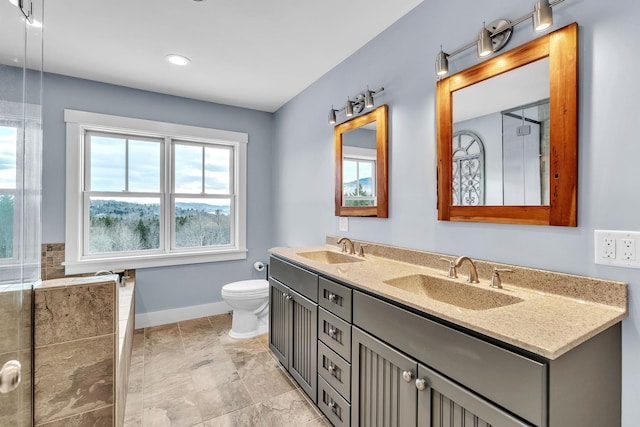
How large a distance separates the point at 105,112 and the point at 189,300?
206 cm

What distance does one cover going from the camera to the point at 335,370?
1.63m

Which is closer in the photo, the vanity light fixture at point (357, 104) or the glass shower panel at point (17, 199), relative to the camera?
the glass shower panel at point (17, 199)

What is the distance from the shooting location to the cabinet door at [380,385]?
3.84 feet

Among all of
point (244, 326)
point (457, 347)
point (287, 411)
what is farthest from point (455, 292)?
point (244, 326)

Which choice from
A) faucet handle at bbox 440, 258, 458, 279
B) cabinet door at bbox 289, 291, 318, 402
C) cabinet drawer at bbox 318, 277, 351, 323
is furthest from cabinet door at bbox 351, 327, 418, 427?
faucet handle at bbox 440, 258, 458, 279

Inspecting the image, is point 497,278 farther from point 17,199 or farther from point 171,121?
point 171,121

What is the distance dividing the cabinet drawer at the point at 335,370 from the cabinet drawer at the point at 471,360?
356mm

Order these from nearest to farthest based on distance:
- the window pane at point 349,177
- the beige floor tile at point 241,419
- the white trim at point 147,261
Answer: the beige floor tile at point 241,419, the window pane at point 349,177, the white trim at point 147,261

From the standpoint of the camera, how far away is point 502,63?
1381 millimetres

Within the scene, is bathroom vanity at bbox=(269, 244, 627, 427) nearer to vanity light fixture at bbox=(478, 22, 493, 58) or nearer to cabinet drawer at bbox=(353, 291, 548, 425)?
cabinet drawer at bbox=(353, 291, 548, 425)

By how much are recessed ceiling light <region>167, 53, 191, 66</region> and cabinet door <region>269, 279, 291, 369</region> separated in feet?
6.28

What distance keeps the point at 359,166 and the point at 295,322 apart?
1.22 m

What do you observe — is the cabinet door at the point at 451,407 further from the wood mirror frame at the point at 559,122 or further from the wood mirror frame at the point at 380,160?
the wood mirror frame at the point at 380,160

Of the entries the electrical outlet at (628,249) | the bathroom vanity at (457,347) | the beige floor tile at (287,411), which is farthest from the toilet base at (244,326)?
the electrical outlet at (628,249)
